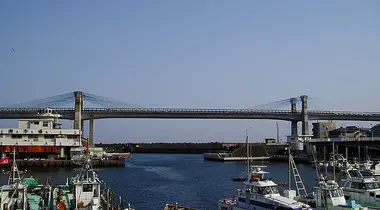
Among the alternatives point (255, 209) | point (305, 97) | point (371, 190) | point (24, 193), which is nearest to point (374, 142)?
point (305, 97)

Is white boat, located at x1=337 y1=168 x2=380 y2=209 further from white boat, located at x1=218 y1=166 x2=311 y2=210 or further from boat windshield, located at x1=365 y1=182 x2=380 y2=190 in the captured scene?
white boat, located at x1=218 y1=166 x2=311 y2=210

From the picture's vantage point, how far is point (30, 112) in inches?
4523

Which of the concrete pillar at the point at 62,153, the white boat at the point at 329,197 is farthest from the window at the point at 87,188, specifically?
the concrete pillar at the point at 62,153

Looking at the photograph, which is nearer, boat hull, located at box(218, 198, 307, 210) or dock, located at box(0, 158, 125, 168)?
boat hull, located at box(218, 198, 307, 210)

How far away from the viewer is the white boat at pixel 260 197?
965 inches

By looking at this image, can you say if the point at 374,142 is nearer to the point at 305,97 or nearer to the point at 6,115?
the point at 305,97

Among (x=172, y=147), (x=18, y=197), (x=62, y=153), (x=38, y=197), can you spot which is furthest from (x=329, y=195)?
(x=172, y=147)

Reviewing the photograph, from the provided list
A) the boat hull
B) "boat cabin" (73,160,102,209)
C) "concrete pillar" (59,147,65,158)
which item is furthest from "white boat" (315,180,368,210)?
"concrete pillar" (59,147,65,158)

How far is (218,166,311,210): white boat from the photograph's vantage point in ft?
80.4

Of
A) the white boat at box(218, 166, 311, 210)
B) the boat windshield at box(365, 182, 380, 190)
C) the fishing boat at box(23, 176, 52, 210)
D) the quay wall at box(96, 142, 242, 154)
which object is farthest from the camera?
the quay wall at box(96, 142, 242, 154)

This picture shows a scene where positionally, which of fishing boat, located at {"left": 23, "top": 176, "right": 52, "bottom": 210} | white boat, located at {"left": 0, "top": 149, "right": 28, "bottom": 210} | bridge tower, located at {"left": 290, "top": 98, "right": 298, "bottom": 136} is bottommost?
fishing boat, located at {"left": 23, "top": 176, "right": 52, "bottom": 210}

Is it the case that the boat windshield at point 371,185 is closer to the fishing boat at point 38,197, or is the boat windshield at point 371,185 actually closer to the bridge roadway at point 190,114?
the fishing boat at point 38,197

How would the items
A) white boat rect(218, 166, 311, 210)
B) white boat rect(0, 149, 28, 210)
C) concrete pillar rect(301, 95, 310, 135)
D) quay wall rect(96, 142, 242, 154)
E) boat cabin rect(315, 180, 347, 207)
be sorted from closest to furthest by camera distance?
1. white boat rect(218, 166, 311, 210)
2. white boat rect(0, 149, 28, 210)
3. boat cabin rect(315, 180, 347, 207)
4. concrete pillar rect(301, 95, 310, 135)
5. quay wall rect(96, 142, 242, 154)

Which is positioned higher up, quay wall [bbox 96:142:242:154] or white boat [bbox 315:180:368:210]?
white boat [bbox 315:180:368:210]
